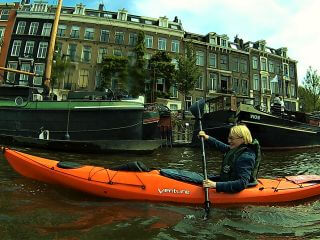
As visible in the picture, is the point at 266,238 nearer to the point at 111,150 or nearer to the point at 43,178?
the point at 43,178

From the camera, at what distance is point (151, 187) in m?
6.41

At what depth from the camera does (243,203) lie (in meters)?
6.30

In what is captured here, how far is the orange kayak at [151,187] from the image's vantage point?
248 inches

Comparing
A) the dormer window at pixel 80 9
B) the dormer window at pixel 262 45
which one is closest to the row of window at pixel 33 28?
the dormer window at pixel 80 9

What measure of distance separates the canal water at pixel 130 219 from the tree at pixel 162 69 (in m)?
28.5

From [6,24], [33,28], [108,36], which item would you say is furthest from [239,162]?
[6,24]

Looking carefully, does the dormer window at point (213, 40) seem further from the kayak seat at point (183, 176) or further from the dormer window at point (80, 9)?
the kayak seat at point (183, 176)

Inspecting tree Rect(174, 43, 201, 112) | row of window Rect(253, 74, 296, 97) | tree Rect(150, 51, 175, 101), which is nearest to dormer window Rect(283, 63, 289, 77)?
row of window Rect(253, 74, 296, 97)

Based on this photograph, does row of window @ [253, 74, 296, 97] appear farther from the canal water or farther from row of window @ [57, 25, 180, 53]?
the canal water

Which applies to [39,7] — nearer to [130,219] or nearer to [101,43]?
[101,43]

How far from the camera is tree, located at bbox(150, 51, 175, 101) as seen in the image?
35.1 metres

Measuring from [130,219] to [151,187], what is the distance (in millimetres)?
1029

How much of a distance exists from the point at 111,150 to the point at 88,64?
2499cm

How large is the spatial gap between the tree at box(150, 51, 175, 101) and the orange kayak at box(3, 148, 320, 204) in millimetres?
28197
